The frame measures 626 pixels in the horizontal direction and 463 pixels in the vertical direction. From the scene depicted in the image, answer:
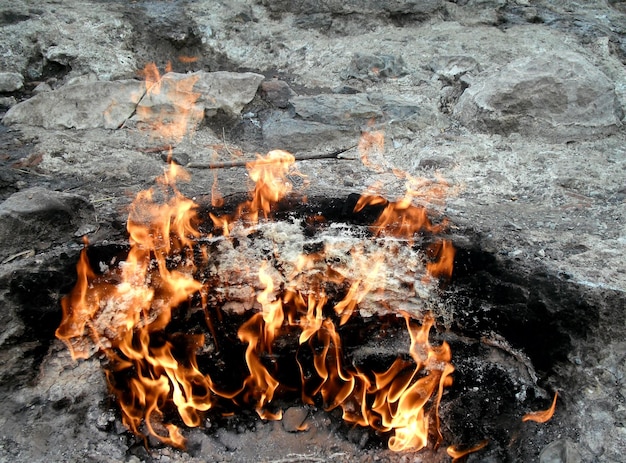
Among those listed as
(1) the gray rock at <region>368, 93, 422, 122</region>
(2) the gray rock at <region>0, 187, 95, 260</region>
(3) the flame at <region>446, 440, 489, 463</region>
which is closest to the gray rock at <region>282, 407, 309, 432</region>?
(3) the flame at <region>446, 440, 489, 463</region>

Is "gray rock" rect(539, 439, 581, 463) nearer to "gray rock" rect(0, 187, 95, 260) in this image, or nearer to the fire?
the fire

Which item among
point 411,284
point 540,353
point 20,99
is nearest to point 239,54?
point 20,99

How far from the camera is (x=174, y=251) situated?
3.05m

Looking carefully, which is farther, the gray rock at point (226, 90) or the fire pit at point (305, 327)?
the gray rock at point (226, 90)

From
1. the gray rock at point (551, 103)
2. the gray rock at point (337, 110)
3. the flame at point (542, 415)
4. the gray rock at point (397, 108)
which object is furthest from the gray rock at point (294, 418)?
the gray rock at point (551, 103)

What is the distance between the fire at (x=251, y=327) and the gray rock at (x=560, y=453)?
598 millimetres

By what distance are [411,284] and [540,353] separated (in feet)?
2.44

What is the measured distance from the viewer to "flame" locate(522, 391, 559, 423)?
2.58m

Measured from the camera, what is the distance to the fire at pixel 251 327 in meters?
2.93

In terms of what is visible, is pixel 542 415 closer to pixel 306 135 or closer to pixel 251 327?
pixel 251 327

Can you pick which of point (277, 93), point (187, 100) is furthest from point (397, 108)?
point (187, 100)

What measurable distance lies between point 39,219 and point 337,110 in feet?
8.17

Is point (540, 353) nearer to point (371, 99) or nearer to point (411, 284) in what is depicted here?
point (411, 284)

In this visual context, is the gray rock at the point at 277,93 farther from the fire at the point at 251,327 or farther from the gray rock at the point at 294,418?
the gray rock at the point at 294,418
